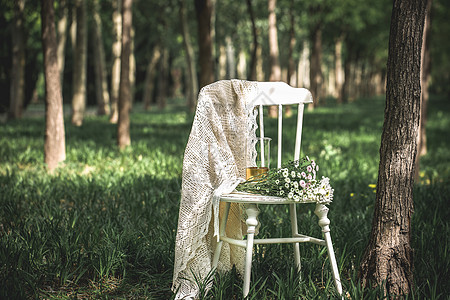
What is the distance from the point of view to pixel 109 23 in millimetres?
23359

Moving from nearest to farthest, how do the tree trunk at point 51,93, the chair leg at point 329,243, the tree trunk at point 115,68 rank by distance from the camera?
the chair leg at point 329,243 < the tree trunk at point 51,93 < the tree trunk at point 115,68

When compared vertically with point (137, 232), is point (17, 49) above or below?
above

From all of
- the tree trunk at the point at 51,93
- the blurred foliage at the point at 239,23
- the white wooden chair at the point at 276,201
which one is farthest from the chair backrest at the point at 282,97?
the blurred foliage at the point at 239,23

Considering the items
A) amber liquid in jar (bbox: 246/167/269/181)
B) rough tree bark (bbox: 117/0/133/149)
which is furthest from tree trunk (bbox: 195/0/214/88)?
amber liquid in jar (bbox: 246/167/269/181)

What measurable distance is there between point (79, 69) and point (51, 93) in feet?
23.3

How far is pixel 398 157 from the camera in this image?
307 centimetres

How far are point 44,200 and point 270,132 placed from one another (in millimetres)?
6846

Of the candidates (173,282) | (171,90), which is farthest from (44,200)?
(171,90)

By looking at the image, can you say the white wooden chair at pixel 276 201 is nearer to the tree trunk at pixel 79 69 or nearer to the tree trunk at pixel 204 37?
the tree trunk at pixel 204 37

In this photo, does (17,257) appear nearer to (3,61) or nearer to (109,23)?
(3,61)

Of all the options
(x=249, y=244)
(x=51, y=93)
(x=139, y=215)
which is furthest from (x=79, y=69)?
(x=249, y=244)

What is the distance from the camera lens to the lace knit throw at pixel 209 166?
3.17 m

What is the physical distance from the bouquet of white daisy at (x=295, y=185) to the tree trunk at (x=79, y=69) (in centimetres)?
1173

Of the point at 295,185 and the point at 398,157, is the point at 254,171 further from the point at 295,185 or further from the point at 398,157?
the point at 398,157
